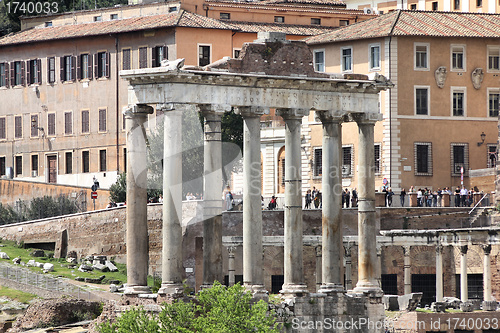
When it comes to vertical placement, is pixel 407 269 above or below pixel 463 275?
above

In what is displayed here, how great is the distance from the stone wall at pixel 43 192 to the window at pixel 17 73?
9787 millimetres

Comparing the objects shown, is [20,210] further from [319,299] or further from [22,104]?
[319,299]

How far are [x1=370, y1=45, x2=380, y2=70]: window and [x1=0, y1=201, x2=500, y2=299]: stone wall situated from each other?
33.1 feet

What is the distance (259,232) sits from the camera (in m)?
47.3

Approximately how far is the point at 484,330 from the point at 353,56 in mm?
21044

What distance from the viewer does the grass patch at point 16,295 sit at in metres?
56.0

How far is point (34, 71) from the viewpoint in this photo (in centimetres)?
8562

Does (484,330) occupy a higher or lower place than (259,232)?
lower

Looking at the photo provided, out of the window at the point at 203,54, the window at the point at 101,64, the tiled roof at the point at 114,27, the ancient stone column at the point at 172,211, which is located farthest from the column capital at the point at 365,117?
the window at the point at 101,64

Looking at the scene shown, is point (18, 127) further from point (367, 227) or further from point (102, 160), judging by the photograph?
point (367, 227)

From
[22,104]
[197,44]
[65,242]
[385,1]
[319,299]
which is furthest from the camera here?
[385,1]

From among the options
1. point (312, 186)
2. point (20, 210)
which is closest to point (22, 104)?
point (20, 210)

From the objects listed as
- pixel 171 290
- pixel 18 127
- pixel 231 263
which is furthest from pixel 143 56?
pixel 171 290

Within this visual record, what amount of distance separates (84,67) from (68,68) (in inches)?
50.2
